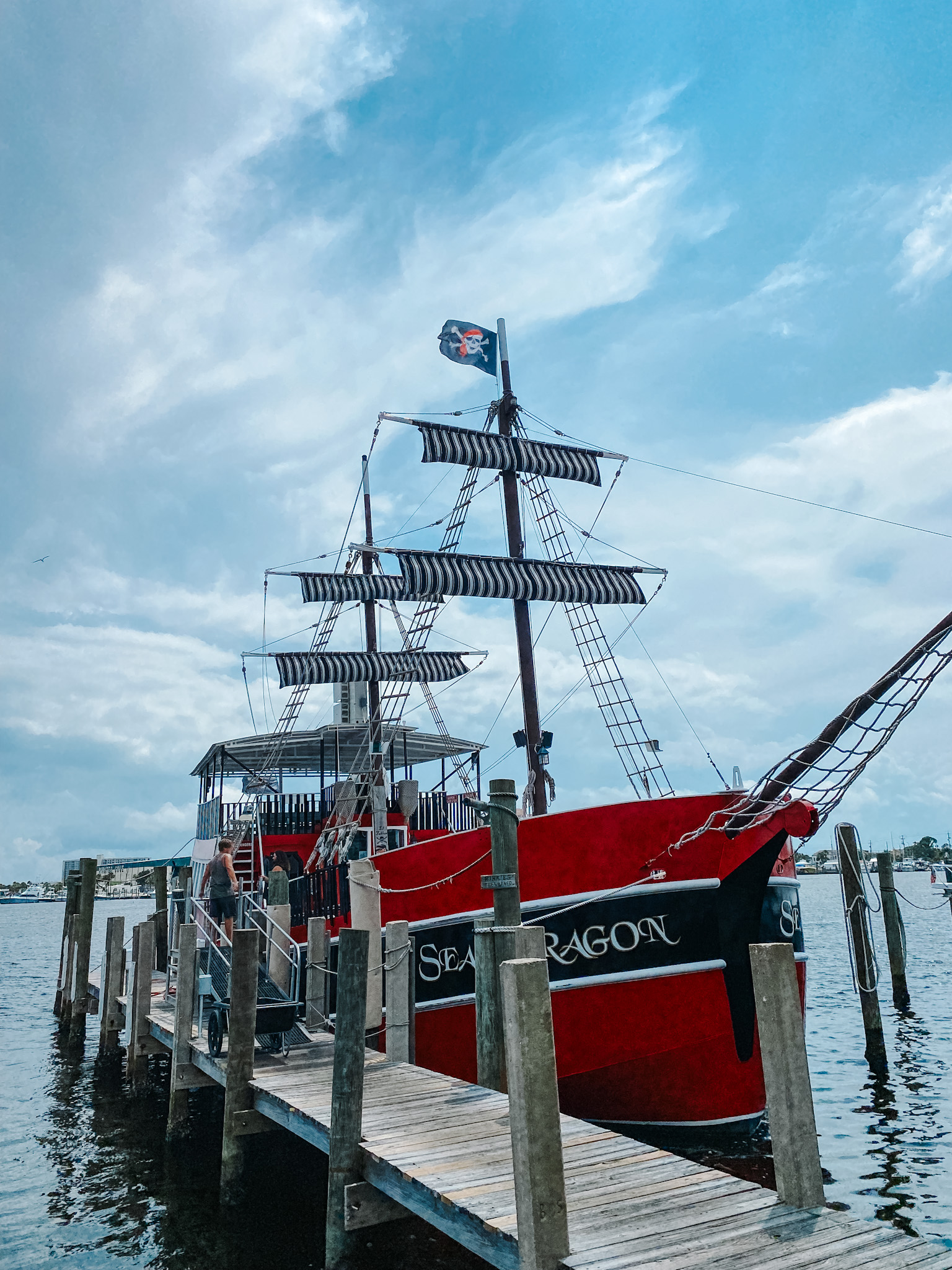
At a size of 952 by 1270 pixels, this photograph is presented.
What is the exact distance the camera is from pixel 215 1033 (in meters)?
10.8

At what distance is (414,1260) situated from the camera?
25.9ft

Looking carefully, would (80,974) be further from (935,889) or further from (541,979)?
(935,889)

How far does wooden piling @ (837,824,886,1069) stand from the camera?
16.7m

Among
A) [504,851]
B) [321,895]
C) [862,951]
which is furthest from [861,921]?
[504,851]

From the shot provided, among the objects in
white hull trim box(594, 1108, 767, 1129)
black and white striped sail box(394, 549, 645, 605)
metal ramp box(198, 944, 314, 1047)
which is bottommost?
white hull trim box(594, 1108, 767, 1129)

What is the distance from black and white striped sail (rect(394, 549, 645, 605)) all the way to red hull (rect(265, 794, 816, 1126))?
9.15 metres

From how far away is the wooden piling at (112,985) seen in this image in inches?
692

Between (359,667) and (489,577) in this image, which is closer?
(489,577)

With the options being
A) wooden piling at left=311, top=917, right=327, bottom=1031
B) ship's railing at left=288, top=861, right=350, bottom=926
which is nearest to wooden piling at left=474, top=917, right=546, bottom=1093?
wooden piling at left=311, top=917, right=327, bottom=1031

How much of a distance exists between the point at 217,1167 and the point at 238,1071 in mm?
2992

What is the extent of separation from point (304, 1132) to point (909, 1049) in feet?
49.1

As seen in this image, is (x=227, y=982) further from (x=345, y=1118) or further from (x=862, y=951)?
(x=862, y=951)

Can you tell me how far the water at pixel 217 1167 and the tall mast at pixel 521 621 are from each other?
6.29 metres

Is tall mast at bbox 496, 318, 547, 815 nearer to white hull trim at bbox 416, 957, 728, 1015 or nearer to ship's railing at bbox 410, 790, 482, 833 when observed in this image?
ship's railing at bbox 410, 790, 482, 833
